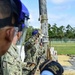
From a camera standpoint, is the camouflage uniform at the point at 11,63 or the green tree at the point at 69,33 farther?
the green tree at the point at 69,33

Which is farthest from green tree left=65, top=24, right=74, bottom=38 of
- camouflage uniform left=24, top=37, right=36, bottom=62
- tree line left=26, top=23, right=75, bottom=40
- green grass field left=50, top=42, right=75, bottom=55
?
camouflage uniform left=24, top=37, right=36, bottom=62

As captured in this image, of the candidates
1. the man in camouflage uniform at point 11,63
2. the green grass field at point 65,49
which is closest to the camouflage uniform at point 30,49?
the man in camouflage uniform at point 11,63

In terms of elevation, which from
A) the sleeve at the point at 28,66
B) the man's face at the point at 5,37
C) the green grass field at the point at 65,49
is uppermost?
the green grass field at the point at 65,49

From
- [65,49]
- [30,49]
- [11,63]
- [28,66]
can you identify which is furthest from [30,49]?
[65,49]

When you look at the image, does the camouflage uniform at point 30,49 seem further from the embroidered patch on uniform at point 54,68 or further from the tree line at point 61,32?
the tree line at point 61,32

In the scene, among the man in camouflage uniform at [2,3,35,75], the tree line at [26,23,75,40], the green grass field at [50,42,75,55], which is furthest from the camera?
the tree line at [26,23,75,40]

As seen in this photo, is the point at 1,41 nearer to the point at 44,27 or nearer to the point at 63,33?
the point at 44,27

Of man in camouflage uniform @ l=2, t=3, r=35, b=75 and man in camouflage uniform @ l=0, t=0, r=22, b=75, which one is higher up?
man in camouflage uniform @ l=0, t=0, r=22, b=75

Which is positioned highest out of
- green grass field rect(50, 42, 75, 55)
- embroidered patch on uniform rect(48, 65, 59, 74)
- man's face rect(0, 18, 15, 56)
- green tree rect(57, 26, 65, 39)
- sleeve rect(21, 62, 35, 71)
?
green tree rect(57, 26, 65, 39)

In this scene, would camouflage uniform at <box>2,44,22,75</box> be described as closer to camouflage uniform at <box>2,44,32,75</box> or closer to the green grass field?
camouflage uniform at <box>2,44,32,75</box>

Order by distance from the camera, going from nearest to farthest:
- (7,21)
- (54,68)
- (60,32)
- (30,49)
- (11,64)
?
(7,21)
(54,68)
(11,64)
(30,49)
(60,32)

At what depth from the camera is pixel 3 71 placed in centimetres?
308

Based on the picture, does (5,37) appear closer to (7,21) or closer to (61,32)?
(7,21)

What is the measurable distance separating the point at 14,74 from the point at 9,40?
1782mm
